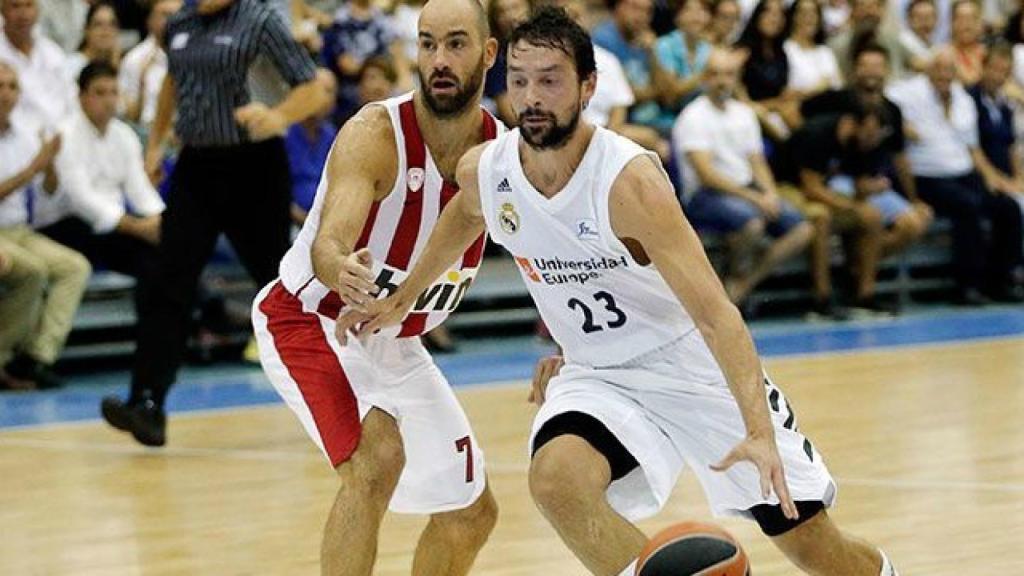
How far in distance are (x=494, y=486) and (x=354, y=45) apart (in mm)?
5413

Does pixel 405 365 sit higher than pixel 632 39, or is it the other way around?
pixel 405 365

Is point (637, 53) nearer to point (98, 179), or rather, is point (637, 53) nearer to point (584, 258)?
point (98, 179)

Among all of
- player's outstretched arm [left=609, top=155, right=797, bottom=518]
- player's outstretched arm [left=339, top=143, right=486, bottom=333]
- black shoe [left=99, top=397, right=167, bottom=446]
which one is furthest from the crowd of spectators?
player's outstretched arm [left=609, top=155, right=797, bottom=518]

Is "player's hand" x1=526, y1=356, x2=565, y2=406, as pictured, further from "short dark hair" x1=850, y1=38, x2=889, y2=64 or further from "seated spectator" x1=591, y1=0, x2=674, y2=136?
"short dark hair" x1=850, y1=38, x2=889, y2=64

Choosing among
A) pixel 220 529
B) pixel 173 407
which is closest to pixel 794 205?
pixel 173 407

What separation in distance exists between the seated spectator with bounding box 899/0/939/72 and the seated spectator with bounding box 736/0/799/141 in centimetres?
183

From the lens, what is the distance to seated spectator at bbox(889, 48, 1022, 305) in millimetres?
15266

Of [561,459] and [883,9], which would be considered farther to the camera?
[883,9]

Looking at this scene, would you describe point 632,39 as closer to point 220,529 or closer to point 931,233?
point 931,233

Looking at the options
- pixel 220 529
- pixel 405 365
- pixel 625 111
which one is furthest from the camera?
pixel 625 111

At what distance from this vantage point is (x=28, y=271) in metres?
11.1

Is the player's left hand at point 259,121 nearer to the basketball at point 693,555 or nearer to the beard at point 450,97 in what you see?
the beard at point 450,97

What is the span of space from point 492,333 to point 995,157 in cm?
464

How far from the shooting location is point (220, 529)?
714cm
